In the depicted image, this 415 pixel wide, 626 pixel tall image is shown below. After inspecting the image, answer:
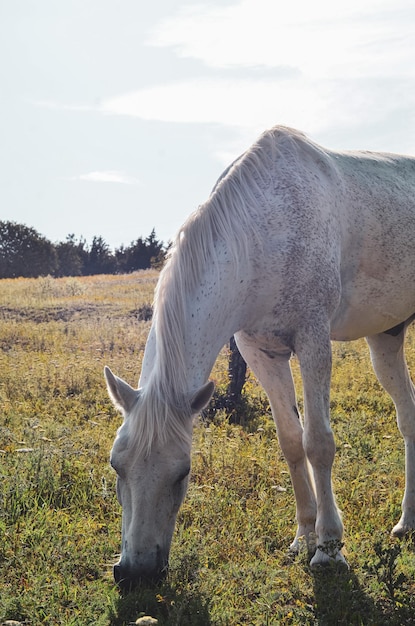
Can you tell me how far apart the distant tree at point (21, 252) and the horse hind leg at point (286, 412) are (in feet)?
144

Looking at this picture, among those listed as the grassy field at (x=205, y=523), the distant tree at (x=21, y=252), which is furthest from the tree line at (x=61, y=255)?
the grassy field at (x=205, y=523)

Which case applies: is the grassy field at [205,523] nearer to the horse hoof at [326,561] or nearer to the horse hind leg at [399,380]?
the horse hoof at [326,561]

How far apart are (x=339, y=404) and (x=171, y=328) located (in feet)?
16.6

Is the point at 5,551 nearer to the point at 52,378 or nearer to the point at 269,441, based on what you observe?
the point at 269,441

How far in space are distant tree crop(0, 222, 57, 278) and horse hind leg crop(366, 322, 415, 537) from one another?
43281 millimetres

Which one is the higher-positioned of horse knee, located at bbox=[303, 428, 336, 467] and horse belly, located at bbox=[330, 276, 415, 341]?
horse belly, located at bbox=[330, 276, 415, 341]

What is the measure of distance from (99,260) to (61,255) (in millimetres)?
5718

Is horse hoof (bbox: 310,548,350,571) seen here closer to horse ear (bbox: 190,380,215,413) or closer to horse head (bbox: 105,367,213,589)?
horse head (bbox: 105,367,213,589)

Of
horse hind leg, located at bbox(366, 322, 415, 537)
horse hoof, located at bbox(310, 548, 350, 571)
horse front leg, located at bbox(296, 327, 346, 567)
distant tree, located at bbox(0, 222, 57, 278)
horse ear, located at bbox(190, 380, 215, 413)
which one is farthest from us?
distant tree, located at bbox(0, 222, 57, 278)

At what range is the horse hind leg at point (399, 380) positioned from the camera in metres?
5.27

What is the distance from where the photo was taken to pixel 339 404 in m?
8.15

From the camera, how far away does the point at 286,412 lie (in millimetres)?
4605

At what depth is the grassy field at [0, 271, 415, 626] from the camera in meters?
3.36

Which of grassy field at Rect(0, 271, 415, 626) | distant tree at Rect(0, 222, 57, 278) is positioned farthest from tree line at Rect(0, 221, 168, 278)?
grassy field at Rect(0, 271, 415, 626)
